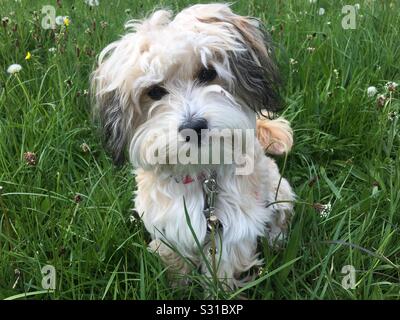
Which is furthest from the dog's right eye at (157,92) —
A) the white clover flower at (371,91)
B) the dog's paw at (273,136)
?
the white clover flower at (371,91)

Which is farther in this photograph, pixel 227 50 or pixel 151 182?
pixel 151 182

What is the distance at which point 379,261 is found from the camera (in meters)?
2.21

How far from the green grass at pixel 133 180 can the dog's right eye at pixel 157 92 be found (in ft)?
2.05

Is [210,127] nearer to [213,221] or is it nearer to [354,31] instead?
[213,221]

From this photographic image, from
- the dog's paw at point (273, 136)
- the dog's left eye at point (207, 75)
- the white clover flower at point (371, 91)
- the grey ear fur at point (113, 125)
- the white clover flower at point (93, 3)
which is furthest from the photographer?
the white clover flower at point (93, 3)

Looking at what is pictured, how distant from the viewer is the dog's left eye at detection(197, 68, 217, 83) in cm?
195

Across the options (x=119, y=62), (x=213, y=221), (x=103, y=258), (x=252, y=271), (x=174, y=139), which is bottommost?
(x=252, y=271)

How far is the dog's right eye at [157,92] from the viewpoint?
1975 mm

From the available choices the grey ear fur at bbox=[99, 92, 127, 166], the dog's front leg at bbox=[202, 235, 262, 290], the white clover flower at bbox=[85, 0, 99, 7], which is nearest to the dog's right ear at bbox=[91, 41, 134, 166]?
the grey ear fur at bbox=[99, 92, 127, 166]

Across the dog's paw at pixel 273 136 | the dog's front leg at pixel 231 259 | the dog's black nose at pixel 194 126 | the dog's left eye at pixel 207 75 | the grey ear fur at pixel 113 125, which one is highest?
the dog's left eye at pixel 207 75

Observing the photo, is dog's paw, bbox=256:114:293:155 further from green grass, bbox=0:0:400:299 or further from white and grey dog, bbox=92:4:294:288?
white and grey dog, bbox=92:4:294:288

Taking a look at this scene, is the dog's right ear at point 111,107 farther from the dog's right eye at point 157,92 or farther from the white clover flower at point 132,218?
the white clover flower at point 132,218
